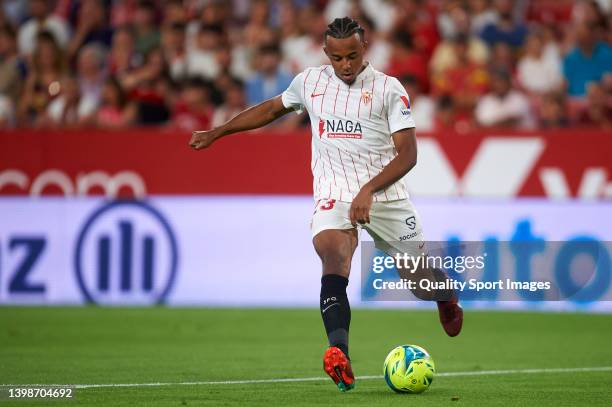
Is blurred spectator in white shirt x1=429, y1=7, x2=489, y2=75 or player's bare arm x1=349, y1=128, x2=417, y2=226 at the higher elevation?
blurred spectator in white shirt x1=429, y1=7, x2=489, y2=75

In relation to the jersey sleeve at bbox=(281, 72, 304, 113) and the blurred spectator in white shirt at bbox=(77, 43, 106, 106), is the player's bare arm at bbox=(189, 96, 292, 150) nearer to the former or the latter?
the jersey sleeve at bbox=(281, 72, 304, 113)

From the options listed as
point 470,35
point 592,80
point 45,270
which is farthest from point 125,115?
point 592,80

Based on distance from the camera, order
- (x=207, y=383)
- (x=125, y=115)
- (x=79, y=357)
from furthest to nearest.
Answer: (x=125, y=115)
(x=79, y=357)
(x=207, y=383)

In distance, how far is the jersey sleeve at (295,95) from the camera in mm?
8711

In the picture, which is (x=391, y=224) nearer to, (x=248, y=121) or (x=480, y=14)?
(x=248, y=121)

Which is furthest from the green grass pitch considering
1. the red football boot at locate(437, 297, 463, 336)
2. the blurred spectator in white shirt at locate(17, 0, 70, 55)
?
the blurred spectator in white shirt at locate(17, 0, 70, 55)

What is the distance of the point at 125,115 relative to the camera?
16562mm

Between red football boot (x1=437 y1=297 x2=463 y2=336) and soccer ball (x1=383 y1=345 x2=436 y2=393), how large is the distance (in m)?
0.98

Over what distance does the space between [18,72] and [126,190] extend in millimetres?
3263

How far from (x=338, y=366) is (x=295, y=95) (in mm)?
2128

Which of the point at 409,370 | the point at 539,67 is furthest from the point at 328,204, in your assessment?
the point at 539,67

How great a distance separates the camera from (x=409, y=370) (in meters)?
8.16

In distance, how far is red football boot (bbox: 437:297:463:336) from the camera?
9.16 meters

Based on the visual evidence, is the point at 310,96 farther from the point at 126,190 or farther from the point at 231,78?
the point at 231,78
